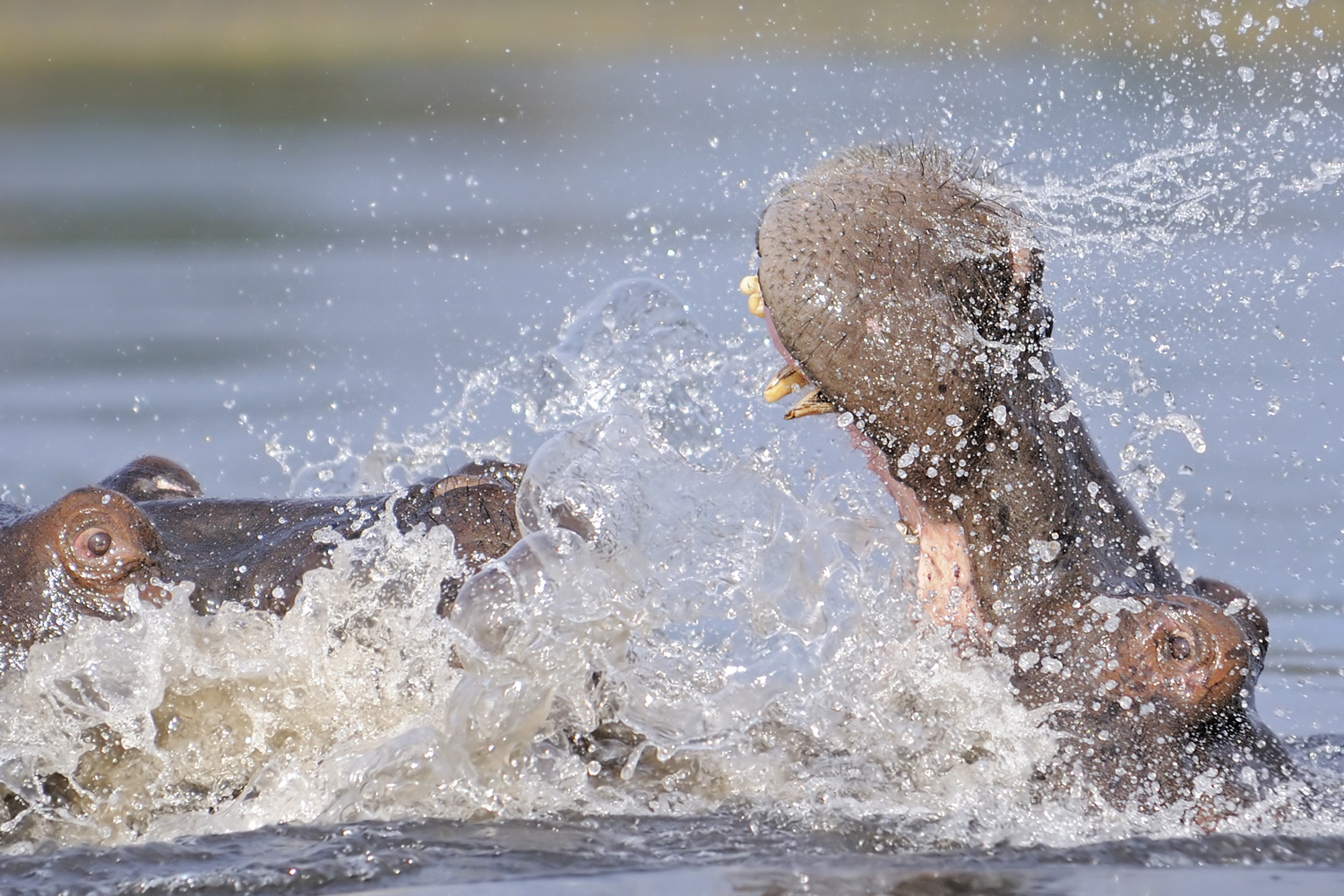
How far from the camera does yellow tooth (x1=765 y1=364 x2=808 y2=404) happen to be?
9.18ft

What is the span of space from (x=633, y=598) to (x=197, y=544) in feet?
2.65

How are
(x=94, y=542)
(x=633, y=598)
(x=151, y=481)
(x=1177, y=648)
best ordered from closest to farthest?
(x=1177, y=648) → (x=94, y=542) → (x=633, y=598) → (x=151, y=481)

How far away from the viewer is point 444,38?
72.6 ft

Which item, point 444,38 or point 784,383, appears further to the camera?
point 444,38

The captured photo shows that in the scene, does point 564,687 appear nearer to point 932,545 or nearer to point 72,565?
point 932,545

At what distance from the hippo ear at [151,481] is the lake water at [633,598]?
0.55 meters

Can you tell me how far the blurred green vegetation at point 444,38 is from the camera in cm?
1833

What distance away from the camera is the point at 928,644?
288cm

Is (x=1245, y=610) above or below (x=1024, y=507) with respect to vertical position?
below

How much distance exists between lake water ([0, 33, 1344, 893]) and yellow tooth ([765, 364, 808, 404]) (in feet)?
1.25

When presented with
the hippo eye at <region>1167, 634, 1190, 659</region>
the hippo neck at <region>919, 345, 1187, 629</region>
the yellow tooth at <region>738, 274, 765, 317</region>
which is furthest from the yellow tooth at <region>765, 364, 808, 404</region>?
the hippo eye at <region>1167, 634, 1190, 659</region>

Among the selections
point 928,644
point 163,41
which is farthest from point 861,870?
point 163,41

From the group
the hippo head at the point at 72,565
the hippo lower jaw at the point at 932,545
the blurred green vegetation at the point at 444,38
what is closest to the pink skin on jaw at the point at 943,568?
the hippo lower jaw at the point at 932,545

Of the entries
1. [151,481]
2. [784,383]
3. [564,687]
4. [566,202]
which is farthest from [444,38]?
[784,383]
